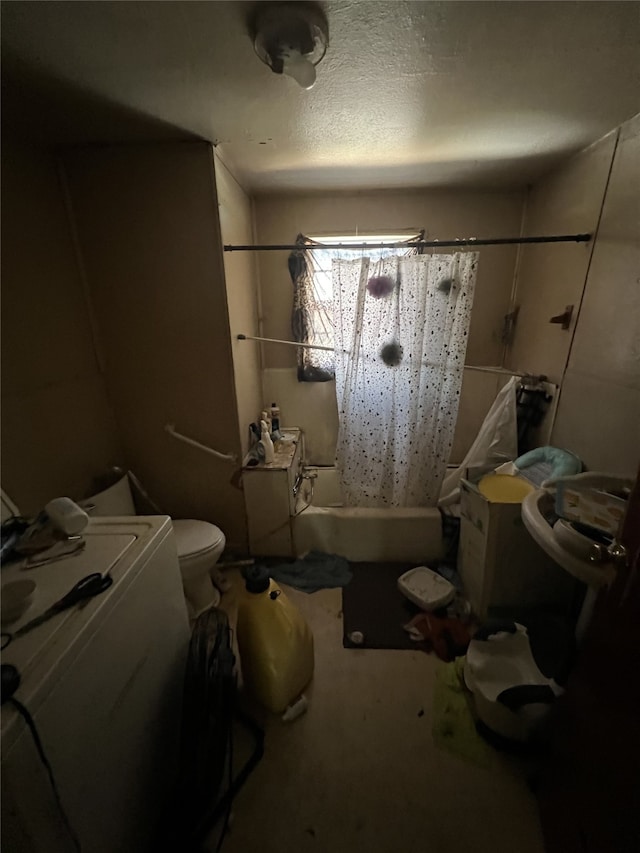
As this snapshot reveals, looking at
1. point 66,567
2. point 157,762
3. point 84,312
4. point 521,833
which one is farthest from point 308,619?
point 84,312

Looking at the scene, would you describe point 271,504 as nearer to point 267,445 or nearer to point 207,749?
point 267,445

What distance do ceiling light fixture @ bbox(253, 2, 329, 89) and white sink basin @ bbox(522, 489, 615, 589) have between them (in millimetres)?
1548

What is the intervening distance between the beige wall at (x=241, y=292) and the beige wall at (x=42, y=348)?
74cm

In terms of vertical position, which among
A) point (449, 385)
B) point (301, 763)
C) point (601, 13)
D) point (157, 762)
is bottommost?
point (301, 763)

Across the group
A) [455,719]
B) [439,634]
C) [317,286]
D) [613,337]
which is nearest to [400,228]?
[317,286]

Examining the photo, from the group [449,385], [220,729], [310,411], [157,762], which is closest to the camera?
[157,762]

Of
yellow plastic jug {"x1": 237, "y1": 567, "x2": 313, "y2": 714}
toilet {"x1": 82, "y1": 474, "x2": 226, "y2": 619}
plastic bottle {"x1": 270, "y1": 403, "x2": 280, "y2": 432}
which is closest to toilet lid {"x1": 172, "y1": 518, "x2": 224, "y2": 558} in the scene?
toilet {"x1": 82, "y1": 474, "x2": 226, "y2": 619}

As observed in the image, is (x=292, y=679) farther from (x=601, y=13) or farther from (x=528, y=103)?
(x=528, y=103)

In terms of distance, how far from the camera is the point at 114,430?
195cm

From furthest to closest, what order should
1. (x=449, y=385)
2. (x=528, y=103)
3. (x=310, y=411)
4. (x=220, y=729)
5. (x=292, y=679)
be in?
(x=310, y=411) < (x=449, y=385) < (x=292, y=679) < (x=528, y=103) < (x=220, y=729)

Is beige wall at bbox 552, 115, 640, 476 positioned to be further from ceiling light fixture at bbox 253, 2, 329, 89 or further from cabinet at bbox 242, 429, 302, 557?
cabinet at bbox 242, 429, 302, 557

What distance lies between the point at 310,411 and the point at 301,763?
1.98 meters

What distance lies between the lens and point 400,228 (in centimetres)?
231

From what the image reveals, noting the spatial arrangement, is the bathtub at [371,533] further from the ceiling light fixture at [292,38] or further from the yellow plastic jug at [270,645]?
the ceiling light fixture at [292,38]
